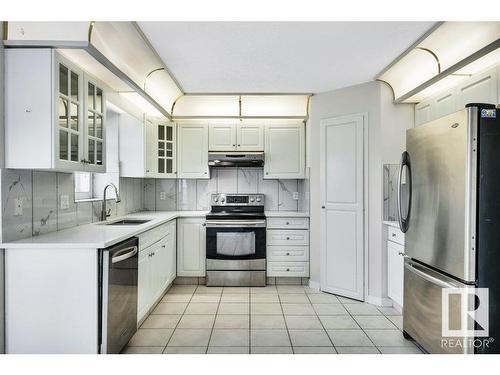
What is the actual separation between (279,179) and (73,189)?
8.83ft

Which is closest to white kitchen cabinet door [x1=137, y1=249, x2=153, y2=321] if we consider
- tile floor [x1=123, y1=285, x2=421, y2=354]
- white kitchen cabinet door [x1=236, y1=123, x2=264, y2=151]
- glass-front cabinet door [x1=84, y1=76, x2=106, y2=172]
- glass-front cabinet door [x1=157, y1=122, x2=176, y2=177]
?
tile floor [x1=123, y1=285, x2=421, y2=354]

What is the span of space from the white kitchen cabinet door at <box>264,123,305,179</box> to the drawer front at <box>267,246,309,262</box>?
3.15 feet

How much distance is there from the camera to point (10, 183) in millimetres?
1965

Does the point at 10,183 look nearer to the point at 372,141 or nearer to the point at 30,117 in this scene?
the point at 30,117

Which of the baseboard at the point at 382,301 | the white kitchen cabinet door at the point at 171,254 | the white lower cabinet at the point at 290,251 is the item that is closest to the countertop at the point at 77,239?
the white kitchen cabinet door at the point at 171,254

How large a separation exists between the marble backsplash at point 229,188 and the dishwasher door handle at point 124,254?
223cm

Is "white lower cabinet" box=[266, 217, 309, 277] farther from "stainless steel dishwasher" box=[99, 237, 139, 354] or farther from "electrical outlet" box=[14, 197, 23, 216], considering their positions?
"electrical outlet" box=[14, 197, 23, 216]

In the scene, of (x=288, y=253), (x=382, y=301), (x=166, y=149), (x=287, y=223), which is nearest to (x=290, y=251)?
(x=288, y=253)

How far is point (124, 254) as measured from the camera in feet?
7.16

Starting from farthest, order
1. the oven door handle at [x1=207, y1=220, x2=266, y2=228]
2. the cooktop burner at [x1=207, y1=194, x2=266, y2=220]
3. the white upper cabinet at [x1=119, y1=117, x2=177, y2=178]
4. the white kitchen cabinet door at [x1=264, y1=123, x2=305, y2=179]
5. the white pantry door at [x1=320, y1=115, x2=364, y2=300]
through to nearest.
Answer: the cooktop burner at [x1=207, y1=194, x2=266, y2=220] → the white kitchen cabinet door at [x1=264, y1=123, x2=305, y2=179] → the oven door handle at [x1=207, y1=220, x2=266, y2=228] → the white upper cabinet at [x1=119, y1=117, x2=177, y2=178] → the white pantry door at [x1=320, y1=115, x2=364, y2=300]

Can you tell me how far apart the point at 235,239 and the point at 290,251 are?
718mm

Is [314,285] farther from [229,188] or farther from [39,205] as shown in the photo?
[39,205]

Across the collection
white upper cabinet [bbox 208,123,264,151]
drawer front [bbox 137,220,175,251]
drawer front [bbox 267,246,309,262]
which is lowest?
drawer front [bbox 267,246,309,262]

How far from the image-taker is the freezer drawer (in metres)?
1.98
